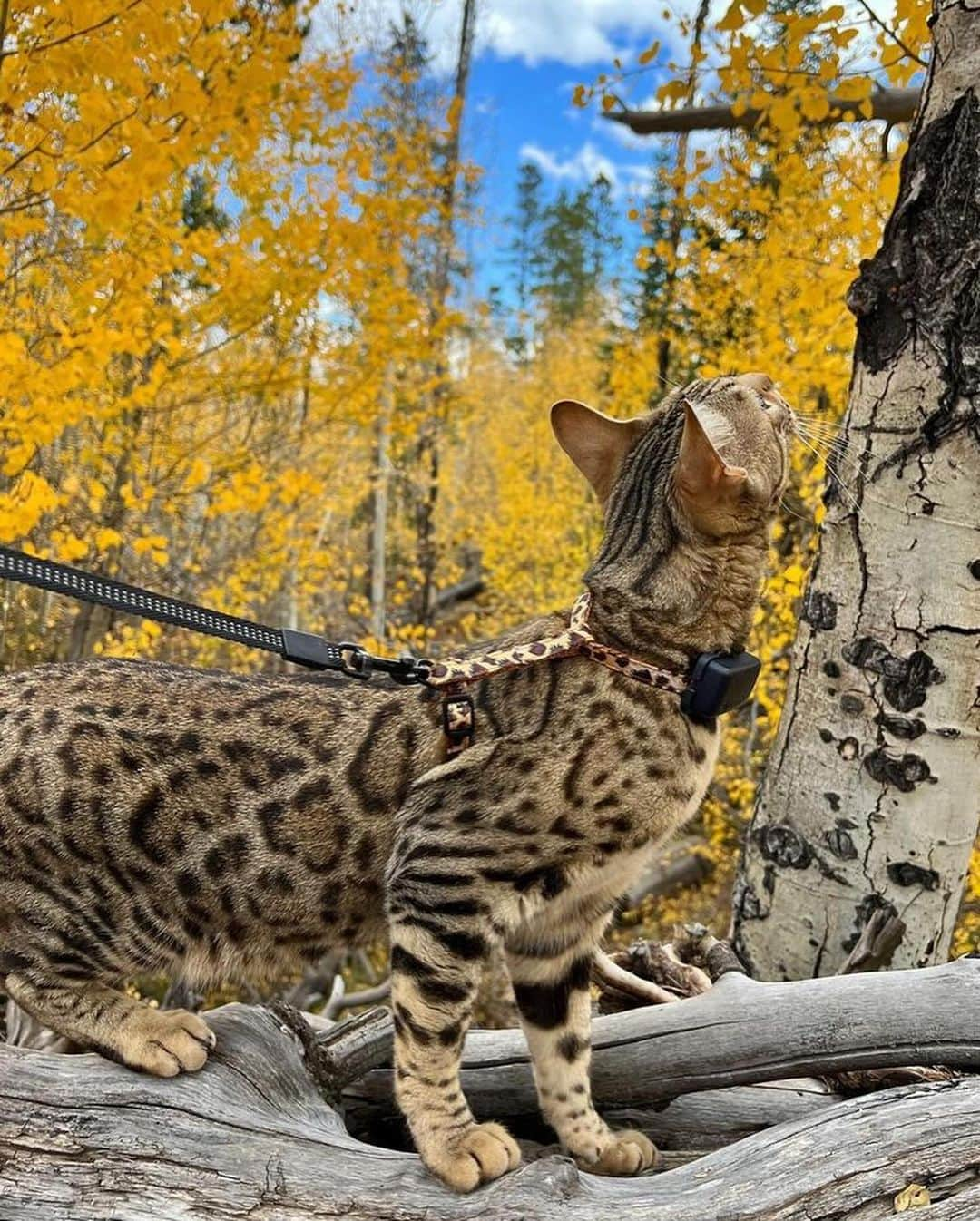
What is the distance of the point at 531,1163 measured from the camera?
2.19 metres

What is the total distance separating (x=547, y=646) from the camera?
239 cm

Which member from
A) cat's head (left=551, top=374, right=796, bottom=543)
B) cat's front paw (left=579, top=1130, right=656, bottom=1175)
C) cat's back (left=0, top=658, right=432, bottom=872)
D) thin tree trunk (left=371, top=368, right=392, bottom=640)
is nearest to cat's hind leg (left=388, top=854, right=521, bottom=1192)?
cat's back (left=0, top=658, right=432, bottom=872)

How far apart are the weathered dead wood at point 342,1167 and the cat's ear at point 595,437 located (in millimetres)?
1695

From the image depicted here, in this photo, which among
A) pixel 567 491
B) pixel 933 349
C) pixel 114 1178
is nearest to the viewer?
pixel 114 1178

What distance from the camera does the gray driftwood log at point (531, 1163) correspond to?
1.98 meters

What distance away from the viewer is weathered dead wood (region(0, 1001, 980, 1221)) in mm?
1968

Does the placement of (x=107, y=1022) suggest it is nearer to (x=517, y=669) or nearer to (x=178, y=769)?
(x=178, y=769)

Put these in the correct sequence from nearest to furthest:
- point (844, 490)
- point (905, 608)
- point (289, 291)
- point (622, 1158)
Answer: point (622, 1158) → point (905, 608) → point (844, 490) → point (289, 291)

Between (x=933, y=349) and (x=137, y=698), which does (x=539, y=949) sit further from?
(x=933, y=349)

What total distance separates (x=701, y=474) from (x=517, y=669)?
0.67 metres

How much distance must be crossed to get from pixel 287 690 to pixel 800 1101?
180cm

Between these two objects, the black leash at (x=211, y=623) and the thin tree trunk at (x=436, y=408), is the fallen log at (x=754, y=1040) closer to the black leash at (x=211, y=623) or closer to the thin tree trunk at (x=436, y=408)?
the black leash at (x=211, y=623)

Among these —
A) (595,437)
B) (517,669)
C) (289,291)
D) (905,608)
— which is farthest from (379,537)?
(517,669)

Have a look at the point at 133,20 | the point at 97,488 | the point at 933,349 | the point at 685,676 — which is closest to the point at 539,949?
the point at 685,676
